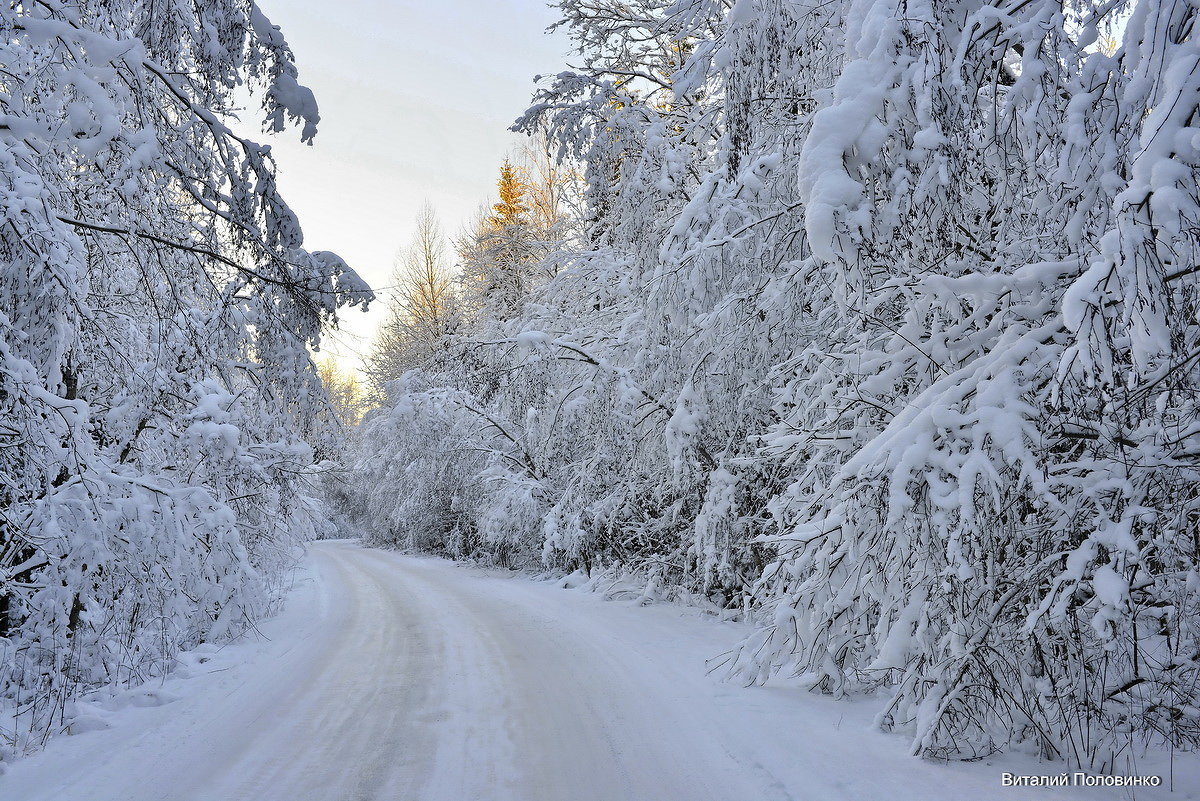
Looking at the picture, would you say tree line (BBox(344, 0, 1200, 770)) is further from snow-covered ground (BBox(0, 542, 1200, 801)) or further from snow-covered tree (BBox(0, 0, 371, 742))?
snow-covered tree (BBox(0, 0, 371, 742))

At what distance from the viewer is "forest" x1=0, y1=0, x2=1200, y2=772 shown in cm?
343

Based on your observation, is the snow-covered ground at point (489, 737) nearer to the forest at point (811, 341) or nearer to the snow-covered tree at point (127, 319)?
the forest at point (811, 341)

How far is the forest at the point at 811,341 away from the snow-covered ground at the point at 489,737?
0.41m

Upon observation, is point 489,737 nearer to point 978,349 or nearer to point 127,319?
point 978,349

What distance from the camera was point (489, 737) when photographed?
487 centimetres

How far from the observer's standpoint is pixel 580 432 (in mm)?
11164

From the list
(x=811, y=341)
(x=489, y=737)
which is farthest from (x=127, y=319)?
(x=811, y=341)

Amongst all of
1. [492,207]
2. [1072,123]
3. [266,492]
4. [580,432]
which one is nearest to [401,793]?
[1072,123]

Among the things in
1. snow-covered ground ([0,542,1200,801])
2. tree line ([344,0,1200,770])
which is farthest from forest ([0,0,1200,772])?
snow-covered ground ([0,542,1200,801])

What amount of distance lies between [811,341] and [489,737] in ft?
15.0

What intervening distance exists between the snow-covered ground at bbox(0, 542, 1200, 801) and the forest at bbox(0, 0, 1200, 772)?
1.33ft

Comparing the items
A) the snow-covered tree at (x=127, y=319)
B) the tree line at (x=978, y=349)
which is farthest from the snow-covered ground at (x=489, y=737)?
the snow-covered tree at (x=127, y=319)

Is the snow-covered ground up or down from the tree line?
down

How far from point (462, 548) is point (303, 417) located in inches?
728
